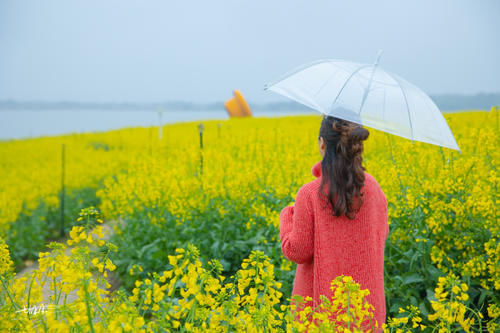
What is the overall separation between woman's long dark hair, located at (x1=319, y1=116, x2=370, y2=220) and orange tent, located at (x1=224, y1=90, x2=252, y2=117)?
26517 mm

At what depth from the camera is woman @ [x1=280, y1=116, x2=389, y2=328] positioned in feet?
5.47

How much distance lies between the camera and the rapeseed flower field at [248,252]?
1.26m

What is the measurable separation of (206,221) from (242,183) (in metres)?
0.51

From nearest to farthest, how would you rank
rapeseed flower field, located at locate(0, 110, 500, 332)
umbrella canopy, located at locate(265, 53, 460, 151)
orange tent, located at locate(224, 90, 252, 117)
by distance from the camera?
1. rapeseed flower field, located at locate(0, 110, 500, 332)
2. umbrella canopy, located at locate(265, 53, 460, 151)
3. orange tent, located at locate(224, 90, 252, 117)

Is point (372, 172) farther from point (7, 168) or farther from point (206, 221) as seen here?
point (7, 168)

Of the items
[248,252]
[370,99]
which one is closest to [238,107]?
[248,252]

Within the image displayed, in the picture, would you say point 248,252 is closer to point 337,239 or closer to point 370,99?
point 337,239

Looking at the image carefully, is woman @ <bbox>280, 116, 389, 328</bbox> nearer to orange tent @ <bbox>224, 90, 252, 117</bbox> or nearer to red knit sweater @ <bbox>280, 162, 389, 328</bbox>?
red knit sweater @ <bbox>280, 162, 389, 328</bbox>

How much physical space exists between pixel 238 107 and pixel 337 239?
2688cm

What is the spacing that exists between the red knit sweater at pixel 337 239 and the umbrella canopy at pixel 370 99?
0.30m

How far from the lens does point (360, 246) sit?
5.75ft

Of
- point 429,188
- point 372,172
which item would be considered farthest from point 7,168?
point 429,188

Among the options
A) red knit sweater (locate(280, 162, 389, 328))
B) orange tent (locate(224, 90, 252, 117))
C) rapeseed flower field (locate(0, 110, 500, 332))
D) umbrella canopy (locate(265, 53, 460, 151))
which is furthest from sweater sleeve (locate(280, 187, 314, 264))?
orange tent (locate(224, 90, 252, 117))

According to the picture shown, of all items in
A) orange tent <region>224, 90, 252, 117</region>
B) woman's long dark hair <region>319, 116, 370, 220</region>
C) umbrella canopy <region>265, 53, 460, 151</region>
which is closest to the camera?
woman's long dark hair <region>319, 116, 370, 220</region>
